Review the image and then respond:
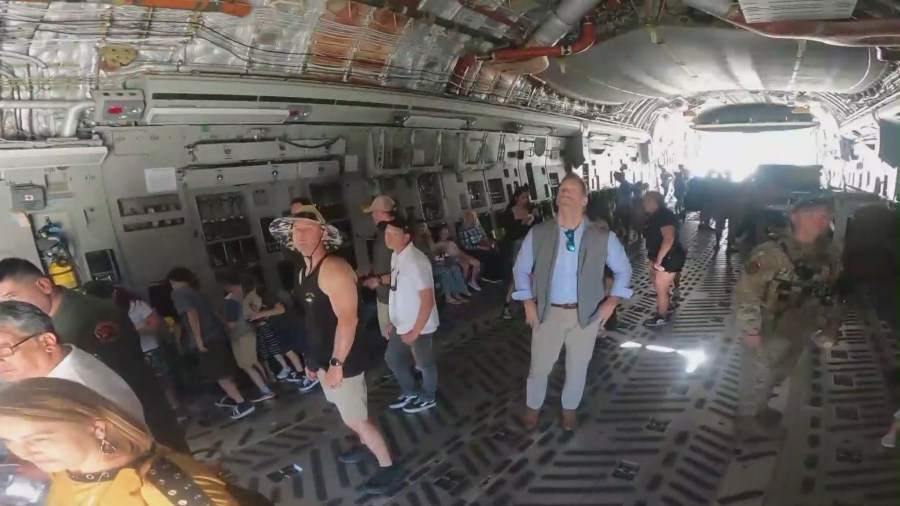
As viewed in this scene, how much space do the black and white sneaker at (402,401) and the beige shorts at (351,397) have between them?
5.01 ft

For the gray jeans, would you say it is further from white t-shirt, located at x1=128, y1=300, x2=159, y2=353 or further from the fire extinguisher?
the fire extinguisher

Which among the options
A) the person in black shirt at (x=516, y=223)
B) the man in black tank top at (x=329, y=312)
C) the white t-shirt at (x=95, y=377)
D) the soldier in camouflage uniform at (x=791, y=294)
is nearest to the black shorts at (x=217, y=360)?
the man in black tank top at (x=329, y=312)

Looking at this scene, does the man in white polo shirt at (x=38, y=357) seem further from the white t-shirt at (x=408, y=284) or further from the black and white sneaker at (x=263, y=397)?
the black and white sneaker at (x=263, y=397)

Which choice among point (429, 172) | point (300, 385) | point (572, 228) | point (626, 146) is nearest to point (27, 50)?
point (300, 385)

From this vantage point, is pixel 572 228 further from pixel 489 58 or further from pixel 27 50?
pixel 489 58

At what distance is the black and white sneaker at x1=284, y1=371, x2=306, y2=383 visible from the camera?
6328mm

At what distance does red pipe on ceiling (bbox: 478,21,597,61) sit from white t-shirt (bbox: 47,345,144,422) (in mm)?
8258

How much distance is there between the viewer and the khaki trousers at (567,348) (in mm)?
4523

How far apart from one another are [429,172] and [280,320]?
15.4 feet

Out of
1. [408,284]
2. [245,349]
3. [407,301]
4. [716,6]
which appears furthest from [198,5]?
[716,6]

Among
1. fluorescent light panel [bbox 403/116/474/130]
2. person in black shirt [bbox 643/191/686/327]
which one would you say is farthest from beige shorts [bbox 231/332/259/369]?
person in black shirt [bbox 643/191/686/327]

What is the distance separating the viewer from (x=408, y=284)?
4797 mm

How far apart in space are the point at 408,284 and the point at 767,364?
110 inches

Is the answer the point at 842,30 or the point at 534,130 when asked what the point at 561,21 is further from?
the point at 534,130
